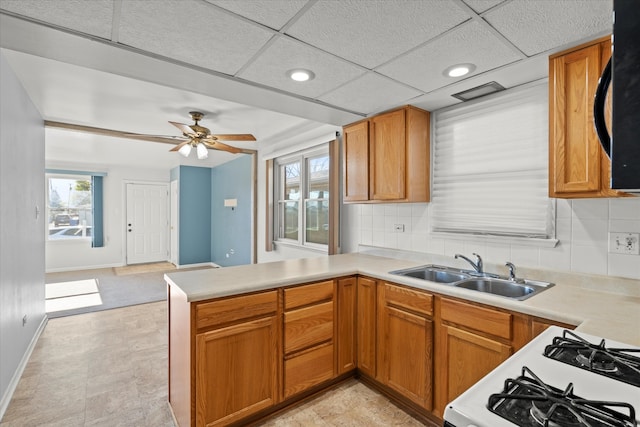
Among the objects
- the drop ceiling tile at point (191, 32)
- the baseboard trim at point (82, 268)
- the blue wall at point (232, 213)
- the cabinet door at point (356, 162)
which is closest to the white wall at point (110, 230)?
the baseboard trim at point (82, 268)

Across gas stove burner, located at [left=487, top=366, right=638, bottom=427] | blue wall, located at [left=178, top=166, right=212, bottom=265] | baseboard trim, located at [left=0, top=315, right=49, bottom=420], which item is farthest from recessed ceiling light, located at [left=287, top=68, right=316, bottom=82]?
blue wall, located at [left=178, top=166, right=212, bottom=265]

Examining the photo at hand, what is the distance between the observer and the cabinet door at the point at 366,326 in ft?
7.79

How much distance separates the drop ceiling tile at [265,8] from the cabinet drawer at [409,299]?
Result: 176 centimetres

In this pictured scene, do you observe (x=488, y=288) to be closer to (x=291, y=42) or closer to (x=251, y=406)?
(x=251, y=406)

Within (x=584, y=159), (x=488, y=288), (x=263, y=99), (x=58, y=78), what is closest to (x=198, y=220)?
(x=58, y=78)

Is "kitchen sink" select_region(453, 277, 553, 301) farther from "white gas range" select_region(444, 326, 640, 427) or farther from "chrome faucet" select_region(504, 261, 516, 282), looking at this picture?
"white gas range" select_region(444, 326, 640, 427)

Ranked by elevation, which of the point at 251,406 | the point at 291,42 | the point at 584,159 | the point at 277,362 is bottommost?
the point at 251,406

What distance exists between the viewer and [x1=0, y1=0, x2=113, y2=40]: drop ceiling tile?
1327 mm

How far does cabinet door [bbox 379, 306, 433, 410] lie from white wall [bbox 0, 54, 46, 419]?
270cm

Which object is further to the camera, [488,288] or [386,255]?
[386,255]

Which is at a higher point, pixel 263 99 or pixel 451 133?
pixel 263 99

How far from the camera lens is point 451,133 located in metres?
2.61

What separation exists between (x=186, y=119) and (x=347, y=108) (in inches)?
86.8

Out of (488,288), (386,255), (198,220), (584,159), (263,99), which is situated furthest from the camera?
(198,220)
